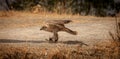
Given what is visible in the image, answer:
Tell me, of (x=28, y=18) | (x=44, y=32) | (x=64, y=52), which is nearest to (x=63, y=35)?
(x=44, y=32)

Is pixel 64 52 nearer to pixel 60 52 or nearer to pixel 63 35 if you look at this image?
pixel 60 52

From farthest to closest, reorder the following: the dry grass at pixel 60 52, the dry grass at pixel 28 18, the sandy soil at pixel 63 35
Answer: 1. the dry grass at pixel 28 18
2. the sandy soil at pixel 63 35
3. the dry grass at pixel 60 52

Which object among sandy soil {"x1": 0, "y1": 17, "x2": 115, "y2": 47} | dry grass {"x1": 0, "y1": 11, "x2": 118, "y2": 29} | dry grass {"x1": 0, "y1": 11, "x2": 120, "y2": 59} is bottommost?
dry grass {"x1": 0, "y1": 11, "x2": 118, "y2": 29}

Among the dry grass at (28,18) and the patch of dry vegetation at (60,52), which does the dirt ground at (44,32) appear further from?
the patch of dry vegetation at (60,52)

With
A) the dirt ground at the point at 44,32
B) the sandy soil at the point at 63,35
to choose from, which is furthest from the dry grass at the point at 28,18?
the sandy soil at the point at 63,35

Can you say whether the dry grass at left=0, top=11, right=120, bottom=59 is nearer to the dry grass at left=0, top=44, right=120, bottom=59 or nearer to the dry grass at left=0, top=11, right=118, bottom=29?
the dry grass at left=0, top=44, right=120, bottom=59

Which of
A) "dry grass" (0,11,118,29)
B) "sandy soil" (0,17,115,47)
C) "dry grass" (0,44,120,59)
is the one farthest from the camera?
"dry grass" (0,11,118,29)

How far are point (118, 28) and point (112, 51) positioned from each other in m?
0.68

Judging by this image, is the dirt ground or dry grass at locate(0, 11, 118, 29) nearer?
the dirt ground

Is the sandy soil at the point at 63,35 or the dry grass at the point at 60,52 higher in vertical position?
the dry grass at the point at 60,52

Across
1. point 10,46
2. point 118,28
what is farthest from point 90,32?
point 10,46

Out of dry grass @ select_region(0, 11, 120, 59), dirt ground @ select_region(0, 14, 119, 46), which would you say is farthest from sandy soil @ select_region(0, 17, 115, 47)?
dry grass @ select_region(0, 11, 120, 59)

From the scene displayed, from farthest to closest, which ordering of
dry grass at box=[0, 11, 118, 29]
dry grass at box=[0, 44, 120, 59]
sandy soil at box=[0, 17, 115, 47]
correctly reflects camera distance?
dry grass at box=[0, 11, 118, 29], sandy soil at box=[0, 17, 115, 47], dry grass at box=[0, 44, 120, 59]

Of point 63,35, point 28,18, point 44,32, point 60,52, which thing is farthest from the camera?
point 28,18
